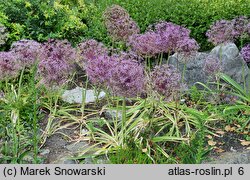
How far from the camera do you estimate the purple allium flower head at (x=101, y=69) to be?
484 centimetres

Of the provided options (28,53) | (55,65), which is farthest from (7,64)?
(55,65)

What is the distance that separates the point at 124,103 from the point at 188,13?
8.39 feet

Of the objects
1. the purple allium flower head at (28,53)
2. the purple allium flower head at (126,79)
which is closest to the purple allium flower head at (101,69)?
the purple allium flower head at (126,79)

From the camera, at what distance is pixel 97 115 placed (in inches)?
218

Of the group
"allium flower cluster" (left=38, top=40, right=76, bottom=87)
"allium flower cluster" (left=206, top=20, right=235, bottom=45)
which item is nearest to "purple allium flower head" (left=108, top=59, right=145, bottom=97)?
"allium flower cluster" (left=38, top=40, right=76, bottom=87)

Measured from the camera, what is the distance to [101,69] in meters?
4.87

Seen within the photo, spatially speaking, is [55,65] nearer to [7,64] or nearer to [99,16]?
[7,64]

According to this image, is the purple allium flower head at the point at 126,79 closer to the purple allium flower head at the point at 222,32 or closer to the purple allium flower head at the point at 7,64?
the purple allium flower head at the point at 7,64

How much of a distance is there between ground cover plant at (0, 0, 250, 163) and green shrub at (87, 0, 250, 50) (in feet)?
3.17

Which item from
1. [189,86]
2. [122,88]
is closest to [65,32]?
[189,86]

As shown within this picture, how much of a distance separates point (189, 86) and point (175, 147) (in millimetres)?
1443

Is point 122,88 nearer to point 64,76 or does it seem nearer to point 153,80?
point 153,80

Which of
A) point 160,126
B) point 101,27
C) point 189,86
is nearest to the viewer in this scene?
point 160,126

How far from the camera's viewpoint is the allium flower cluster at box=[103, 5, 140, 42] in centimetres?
582
